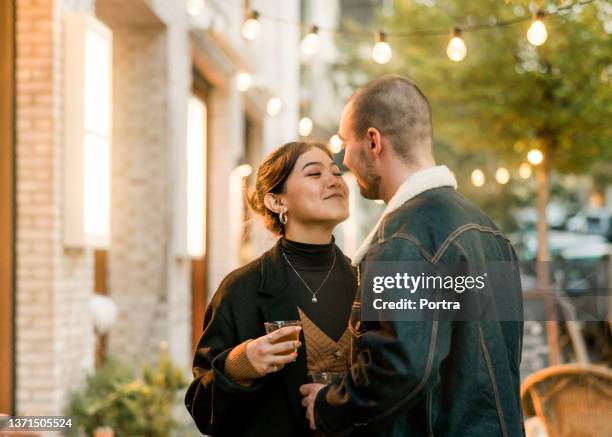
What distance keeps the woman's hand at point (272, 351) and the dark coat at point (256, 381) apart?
147 millimetres

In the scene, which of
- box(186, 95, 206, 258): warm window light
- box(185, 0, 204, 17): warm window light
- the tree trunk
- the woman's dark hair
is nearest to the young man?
the woman's dark hair

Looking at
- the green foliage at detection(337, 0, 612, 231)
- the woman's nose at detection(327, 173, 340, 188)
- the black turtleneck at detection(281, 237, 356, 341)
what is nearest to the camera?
the black turtleneck at detection(281, 237, 356, 341)

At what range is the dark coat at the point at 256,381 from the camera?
9.53ft

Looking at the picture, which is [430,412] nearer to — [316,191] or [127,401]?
[316,191]

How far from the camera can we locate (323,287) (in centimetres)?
315

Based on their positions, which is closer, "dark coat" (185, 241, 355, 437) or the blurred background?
"dark coat" (185, 241, 355, 437)

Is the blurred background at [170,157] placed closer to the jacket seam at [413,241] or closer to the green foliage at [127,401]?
the green foliage at [127,401]

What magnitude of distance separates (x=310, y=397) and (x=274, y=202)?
84cm

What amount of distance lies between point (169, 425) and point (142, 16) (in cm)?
393

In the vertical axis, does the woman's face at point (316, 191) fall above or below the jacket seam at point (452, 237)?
above

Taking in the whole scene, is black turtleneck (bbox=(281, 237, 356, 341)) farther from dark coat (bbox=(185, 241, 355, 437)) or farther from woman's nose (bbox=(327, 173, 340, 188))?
woman's nose (bbox=(327, 173, 340, 188))

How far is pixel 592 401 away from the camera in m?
4.40

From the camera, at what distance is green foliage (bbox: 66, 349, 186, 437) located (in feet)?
20.2

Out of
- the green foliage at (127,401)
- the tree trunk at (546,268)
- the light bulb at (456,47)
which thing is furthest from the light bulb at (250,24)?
the tree trunk at (546,268)
